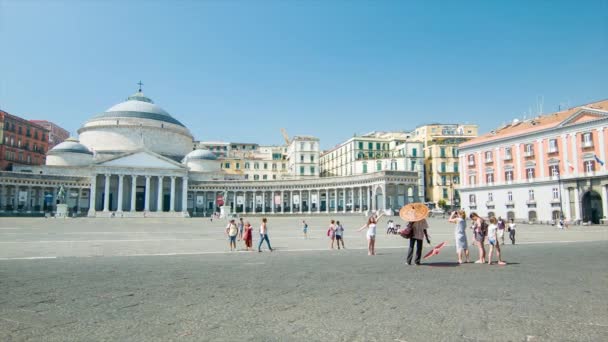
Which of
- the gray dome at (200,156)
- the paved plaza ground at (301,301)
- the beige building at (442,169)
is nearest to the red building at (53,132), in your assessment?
the gray dome at (200,156)

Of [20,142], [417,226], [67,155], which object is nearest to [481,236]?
[417,226]

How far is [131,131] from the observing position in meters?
98.4

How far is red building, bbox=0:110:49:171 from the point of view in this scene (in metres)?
82.8

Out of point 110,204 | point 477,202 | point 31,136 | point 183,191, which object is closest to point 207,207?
point 183,191

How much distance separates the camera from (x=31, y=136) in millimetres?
93562

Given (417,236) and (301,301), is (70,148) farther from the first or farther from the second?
(301,301)

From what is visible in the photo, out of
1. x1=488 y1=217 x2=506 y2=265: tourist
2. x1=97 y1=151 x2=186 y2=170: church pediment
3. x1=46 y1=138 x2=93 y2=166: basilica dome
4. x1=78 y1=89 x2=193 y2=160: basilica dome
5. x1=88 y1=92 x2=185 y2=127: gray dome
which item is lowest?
x1=488 y1=217 x2=506 y2=265: tourist

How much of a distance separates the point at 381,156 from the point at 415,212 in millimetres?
80336

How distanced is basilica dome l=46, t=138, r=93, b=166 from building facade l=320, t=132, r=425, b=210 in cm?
5881

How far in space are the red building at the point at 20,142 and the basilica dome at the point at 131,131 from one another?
8986 mm

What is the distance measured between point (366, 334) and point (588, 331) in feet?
11.3

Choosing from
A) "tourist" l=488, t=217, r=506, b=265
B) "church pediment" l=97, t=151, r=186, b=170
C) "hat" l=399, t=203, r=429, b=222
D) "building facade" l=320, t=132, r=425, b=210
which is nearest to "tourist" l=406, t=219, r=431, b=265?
"hat" l=399, t=203, r=429, b=222

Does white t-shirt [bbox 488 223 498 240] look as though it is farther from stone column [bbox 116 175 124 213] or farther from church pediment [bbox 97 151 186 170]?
church pediment [bbox 97 151 186 170]

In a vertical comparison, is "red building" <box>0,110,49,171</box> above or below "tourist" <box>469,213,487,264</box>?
above
